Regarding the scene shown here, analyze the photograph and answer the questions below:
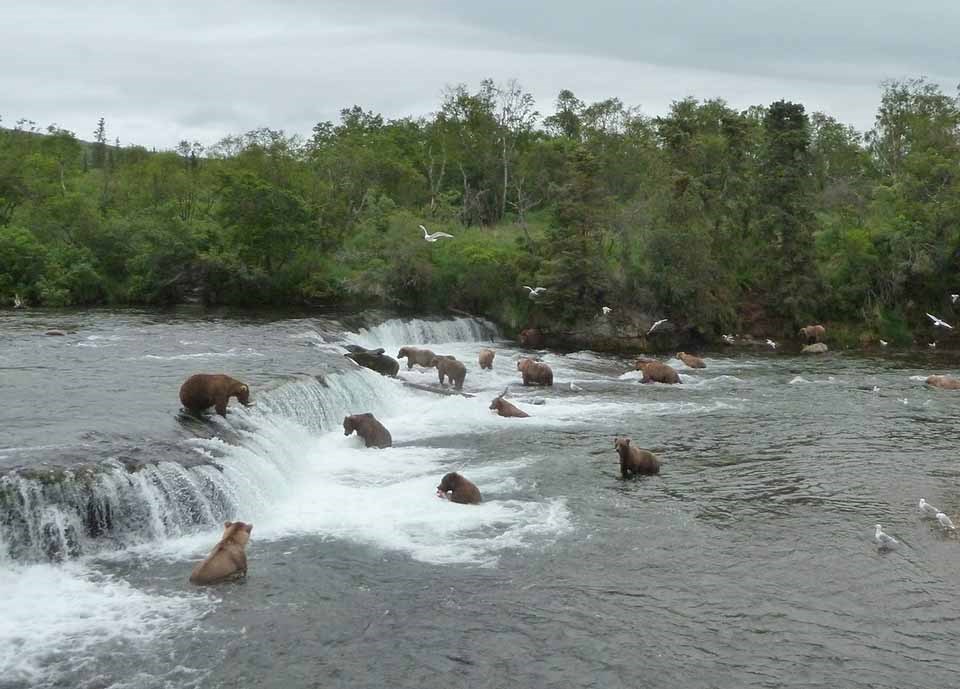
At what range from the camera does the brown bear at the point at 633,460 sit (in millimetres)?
17188

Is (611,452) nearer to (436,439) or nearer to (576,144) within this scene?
(436,439)

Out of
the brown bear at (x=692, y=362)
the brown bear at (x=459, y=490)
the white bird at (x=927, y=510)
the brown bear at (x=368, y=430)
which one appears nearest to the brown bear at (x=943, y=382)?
the brown bear at (x=692, y=362)

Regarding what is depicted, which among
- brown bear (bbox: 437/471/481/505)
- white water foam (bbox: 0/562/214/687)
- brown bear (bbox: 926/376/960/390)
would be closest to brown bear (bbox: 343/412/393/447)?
brown bear (bbox: 437/471/481/505)

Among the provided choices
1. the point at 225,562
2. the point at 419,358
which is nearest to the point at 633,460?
the point at 225,562

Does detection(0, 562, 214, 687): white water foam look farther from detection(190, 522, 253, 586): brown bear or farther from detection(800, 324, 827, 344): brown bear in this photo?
detection(800, 324, 827, 344): brown bear

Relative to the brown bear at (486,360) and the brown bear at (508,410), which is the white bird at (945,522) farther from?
the brown bear at (486,360)

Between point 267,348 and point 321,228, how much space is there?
17567 mm

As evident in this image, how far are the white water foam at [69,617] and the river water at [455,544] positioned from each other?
3 centimetres

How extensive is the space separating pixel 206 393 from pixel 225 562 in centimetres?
645

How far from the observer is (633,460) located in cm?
1741

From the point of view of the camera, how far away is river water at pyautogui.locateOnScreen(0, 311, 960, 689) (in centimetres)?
991

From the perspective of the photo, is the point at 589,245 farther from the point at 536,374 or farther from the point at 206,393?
the point at 206,393

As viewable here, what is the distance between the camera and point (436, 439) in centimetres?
2059

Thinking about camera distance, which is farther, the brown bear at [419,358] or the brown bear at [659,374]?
the brown bear at [419,358]
